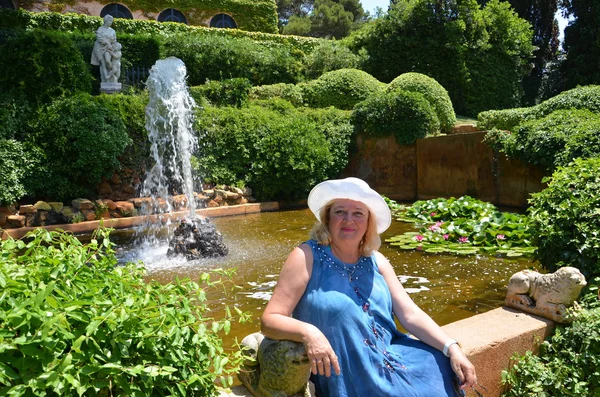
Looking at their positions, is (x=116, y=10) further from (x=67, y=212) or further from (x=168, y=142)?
(x=67, y=212)

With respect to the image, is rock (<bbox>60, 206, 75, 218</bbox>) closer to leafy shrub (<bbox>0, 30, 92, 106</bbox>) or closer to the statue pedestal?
leafy shrub (<bbox>0, 30, 92, 106</bbox>)

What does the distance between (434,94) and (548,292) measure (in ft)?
38.3

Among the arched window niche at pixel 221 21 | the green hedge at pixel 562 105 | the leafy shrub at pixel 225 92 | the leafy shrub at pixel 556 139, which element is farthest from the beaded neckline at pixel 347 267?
the arched window niche at pixel 221 21

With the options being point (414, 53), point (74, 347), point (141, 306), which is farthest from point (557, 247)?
point (414, 53)

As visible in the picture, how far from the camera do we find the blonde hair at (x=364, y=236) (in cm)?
231

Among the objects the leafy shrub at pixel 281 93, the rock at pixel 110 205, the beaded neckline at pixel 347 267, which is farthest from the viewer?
the leafy shrub at pixel 281 93

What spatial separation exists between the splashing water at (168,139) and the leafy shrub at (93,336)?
28.8ft

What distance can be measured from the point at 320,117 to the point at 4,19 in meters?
11.4

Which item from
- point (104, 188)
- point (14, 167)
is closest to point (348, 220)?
point (14, 167)

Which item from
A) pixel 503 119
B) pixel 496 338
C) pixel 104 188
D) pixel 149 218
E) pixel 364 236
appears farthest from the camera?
pixel 503 119

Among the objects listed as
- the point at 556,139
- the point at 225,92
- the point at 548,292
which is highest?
the point at 225,92

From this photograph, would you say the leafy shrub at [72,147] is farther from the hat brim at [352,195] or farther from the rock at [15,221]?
the hat brim at [352,195]

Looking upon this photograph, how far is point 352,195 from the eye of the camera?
7.54 feet

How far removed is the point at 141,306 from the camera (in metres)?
1.52
